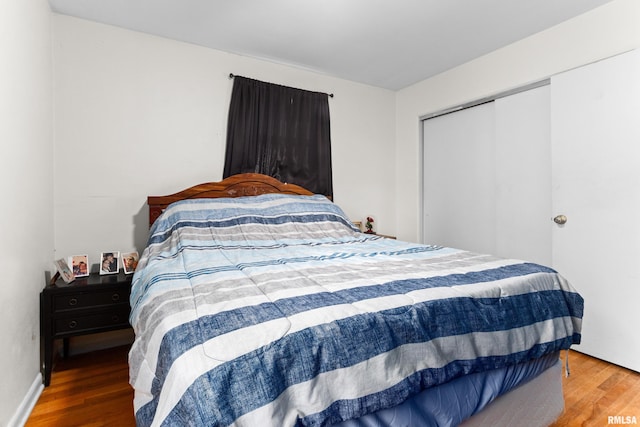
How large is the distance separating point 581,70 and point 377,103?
6.38 feet

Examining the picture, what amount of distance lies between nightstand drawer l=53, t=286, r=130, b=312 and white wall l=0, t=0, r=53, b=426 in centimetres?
11

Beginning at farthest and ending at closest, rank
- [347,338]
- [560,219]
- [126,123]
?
[126,123] → [560,219] → [347,338]

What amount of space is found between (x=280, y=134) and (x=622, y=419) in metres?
3.03

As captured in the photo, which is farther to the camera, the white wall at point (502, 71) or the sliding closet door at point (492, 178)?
the sliding closet door at point (492, 178)

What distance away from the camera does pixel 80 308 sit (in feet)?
6.56

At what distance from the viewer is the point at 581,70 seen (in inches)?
92.4

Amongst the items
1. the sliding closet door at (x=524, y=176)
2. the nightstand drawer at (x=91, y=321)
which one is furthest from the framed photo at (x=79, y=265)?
the sliding closet door at (x=524, y=176)

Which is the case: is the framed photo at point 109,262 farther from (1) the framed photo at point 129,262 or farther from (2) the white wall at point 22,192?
(2) the white wall at point 22,192

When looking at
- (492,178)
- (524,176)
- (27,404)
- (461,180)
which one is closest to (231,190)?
(27,404)

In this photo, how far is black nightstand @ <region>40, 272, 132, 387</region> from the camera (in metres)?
1.90

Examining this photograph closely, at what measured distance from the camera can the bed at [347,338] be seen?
766mm

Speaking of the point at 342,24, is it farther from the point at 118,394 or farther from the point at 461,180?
the point at 118,394

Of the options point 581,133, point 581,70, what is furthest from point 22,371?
point 581,70

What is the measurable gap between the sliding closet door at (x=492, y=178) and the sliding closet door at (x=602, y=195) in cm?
19
